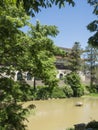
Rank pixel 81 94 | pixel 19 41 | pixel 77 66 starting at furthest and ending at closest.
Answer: pixel 77 66 → pixel 81 94 → pixel 19 41

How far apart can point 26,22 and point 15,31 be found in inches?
62.8

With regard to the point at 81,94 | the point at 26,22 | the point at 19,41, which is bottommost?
the point at 81,94

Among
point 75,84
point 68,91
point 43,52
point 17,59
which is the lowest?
point 68,91

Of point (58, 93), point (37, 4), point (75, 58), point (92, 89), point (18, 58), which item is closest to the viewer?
point (37, 4)

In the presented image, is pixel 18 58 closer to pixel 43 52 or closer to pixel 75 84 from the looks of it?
pixel 43 52

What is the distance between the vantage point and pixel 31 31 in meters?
13.5

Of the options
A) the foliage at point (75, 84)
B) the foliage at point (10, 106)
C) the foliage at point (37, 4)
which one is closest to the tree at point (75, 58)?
the foliage at point (75, 84)

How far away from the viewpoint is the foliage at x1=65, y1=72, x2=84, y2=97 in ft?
166

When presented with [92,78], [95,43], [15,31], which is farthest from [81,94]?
[15,31]

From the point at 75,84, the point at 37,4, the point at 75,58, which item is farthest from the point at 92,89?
the point at 37,4

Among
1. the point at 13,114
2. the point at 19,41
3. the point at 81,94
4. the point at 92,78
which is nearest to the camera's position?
the point at 13,114

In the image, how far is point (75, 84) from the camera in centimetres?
5091

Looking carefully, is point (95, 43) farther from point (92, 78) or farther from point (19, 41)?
point (92, 78)

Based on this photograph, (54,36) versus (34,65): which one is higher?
(54,36)
